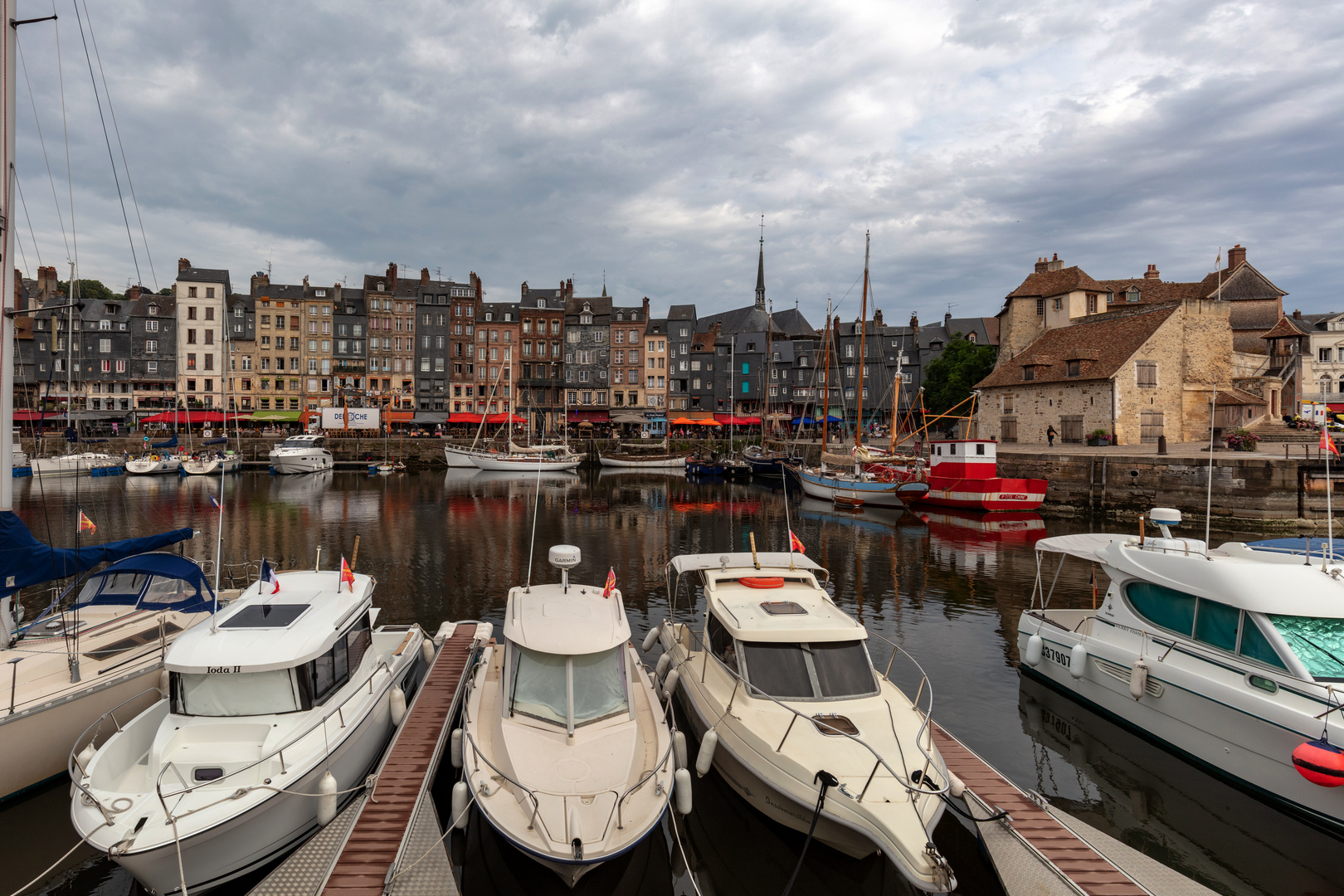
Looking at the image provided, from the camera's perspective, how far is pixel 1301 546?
1205 cm

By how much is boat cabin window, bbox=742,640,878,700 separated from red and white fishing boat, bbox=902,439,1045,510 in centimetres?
2976

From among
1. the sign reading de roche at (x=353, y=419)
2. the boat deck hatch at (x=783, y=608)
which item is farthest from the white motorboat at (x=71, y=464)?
the boat deck hatch at (x=783, y=608)

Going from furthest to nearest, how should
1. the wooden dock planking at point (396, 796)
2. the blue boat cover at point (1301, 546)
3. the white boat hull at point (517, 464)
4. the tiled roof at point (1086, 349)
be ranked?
the white boat hull at point (517, 464)
the tiled roof at point (1086, 349)
the blue boat cover at point (1301, 546)
the wooden dock planking at point (396, 796)

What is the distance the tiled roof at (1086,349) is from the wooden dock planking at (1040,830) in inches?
1604

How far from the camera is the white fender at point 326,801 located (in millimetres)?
7207

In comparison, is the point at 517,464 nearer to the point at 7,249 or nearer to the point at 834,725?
the point at 7,249

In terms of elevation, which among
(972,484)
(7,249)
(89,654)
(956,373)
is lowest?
(89,654)

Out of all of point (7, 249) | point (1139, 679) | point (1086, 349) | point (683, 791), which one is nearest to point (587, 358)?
point (1086, 349)

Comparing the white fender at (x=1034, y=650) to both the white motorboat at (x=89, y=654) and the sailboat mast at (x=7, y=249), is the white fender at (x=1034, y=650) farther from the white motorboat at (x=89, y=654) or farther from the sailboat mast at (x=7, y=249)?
the sailboat mast at (x=7, y=249)

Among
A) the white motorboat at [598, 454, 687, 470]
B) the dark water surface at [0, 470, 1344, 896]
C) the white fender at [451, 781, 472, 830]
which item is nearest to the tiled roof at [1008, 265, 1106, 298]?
the dark water surface at [0, 470, 1344, 896]

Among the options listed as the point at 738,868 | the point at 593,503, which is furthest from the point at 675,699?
the point at 593,503

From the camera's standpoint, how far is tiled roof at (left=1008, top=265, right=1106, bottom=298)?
51.4m

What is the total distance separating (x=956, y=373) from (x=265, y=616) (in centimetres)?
6720

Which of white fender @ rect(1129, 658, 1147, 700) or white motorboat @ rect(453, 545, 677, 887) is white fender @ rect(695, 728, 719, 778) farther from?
white fender @ rect(1129, 658, 1147, 700)
